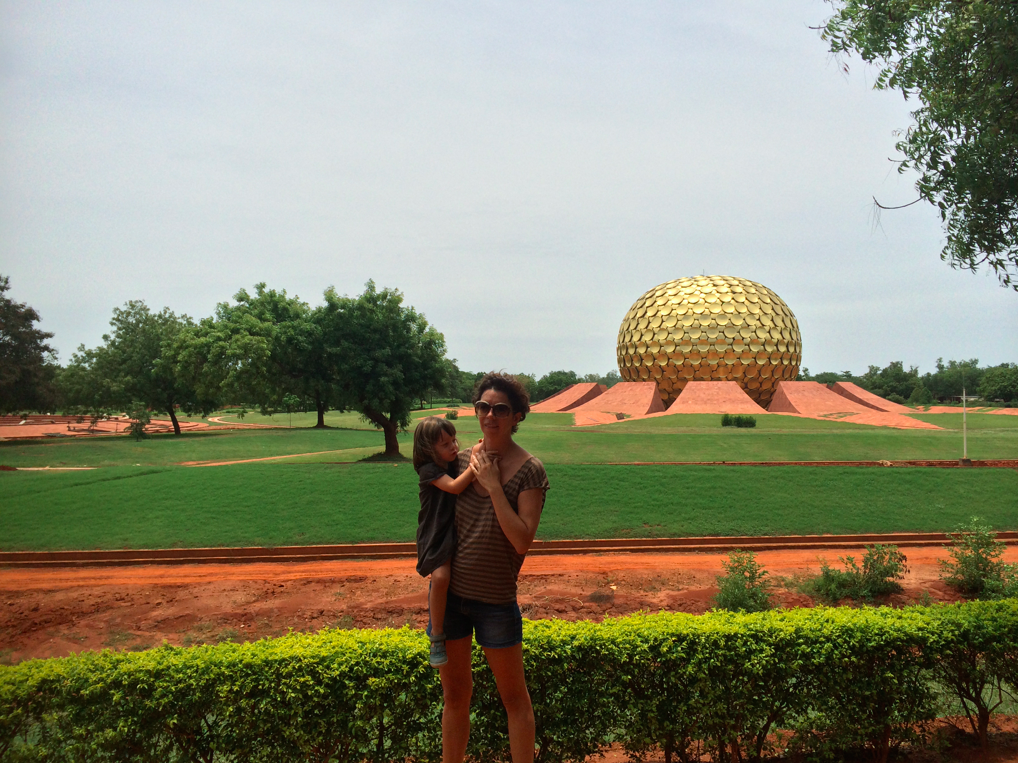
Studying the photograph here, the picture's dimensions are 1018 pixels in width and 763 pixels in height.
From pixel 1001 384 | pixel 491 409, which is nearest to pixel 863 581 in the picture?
pixel 491 409

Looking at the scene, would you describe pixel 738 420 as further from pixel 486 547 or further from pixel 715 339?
pixel 486 547

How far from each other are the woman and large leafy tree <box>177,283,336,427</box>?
13.6 metres

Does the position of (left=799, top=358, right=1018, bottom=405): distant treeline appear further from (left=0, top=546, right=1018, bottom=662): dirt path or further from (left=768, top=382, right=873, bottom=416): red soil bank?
(left=0, top=546, right=1018, bottom=662): dirt path

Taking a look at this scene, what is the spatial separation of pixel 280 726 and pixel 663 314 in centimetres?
3271

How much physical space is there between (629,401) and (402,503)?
19376 mm

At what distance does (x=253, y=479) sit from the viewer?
1304cm

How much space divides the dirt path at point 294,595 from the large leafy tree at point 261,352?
21.3ft

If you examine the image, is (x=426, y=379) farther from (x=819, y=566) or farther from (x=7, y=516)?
(x=819, y=566)

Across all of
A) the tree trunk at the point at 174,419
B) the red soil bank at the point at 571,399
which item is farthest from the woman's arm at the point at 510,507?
the red soil bank at the point at 571,399

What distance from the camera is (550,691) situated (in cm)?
352

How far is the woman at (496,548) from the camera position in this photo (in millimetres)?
2586

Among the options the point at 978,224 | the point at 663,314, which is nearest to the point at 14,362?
the point at 978,224

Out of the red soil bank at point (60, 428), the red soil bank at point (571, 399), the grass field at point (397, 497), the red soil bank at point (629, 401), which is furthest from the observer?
the red soil bank at point (571, 399)

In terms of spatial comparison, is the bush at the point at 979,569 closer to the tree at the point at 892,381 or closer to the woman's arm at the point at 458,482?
the woman's arm at the point at 458,482
